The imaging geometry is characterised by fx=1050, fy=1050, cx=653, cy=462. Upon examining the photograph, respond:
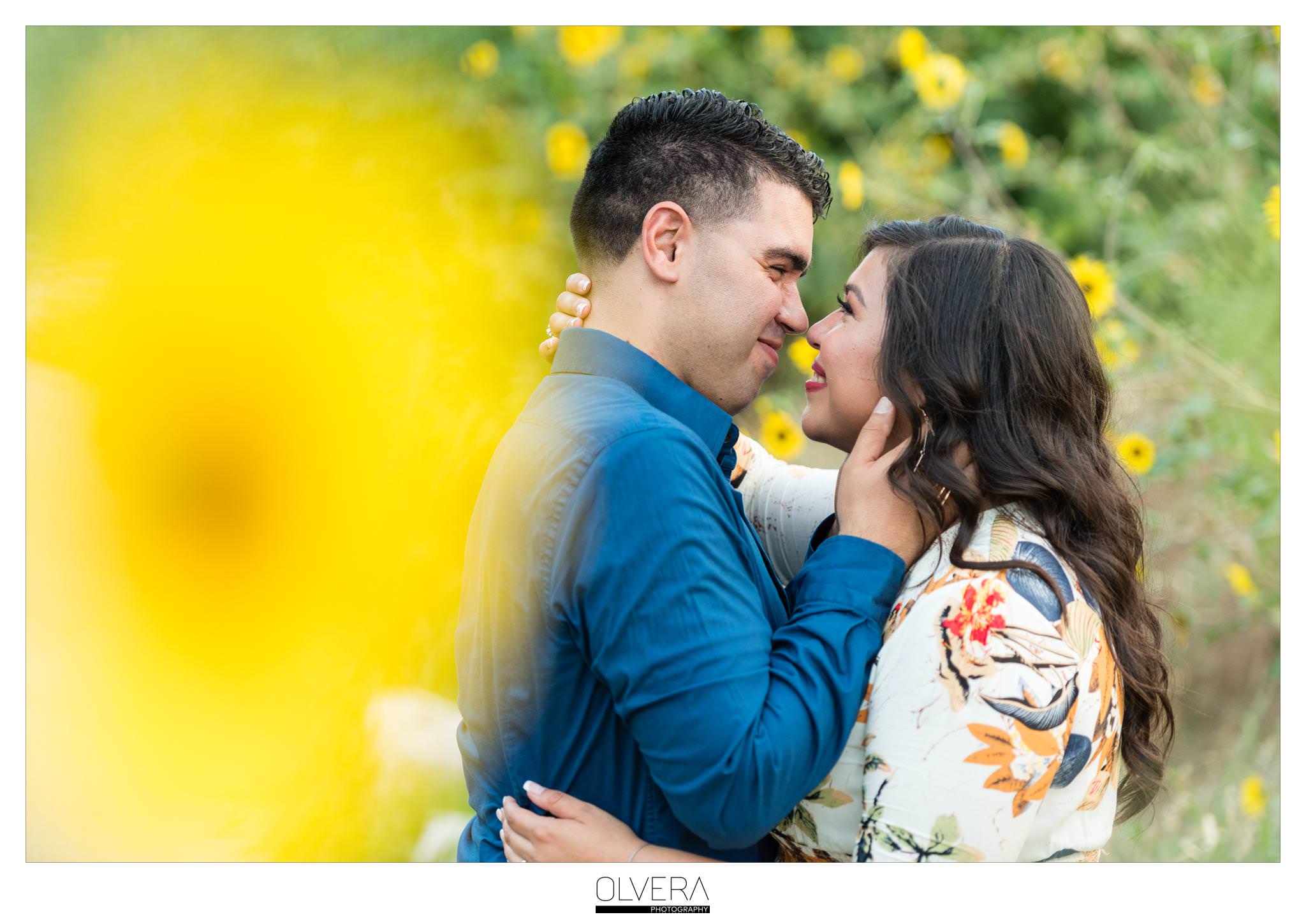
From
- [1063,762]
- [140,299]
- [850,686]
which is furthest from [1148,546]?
[140,299]

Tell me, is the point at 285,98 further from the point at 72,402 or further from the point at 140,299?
the point at 72,402

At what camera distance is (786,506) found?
1968 mm

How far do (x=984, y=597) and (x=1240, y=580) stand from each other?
175 cm

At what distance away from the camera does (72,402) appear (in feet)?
5.32

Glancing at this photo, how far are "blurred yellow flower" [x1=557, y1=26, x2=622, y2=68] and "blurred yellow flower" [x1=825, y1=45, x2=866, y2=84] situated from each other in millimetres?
865

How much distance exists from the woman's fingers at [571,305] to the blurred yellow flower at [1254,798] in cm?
195

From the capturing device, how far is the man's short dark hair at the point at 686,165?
5.25ft

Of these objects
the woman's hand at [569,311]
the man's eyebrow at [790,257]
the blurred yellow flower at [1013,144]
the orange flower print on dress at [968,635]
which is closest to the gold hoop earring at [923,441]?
the orange flower print on dress at [968,635]

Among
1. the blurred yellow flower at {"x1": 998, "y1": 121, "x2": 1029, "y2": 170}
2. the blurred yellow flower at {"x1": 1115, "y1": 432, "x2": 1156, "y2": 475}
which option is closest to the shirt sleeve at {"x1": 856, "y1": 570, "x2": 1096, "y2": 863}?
the blurred yellow flower at {"x1": 1115, "y1": 432, "x2": 1156, "y2": 475}

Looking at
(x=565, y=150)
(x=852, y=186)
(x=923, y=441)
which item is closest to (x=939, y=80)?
(x=852, y=186)

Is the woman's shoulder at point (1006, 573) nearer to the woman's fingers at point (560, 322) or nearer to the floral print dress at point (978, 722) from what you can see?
the floral print dress at point (978, 722)

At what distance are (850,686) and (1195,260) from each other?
7.60 feet

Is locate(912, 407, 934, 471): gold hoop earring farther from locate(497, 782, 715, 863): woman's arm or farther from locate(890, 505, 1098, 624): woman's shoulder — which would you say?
locate(497, 782, 715, 863): woman's arm

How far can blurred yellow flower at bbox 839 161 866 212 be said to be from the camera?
2.88 m
